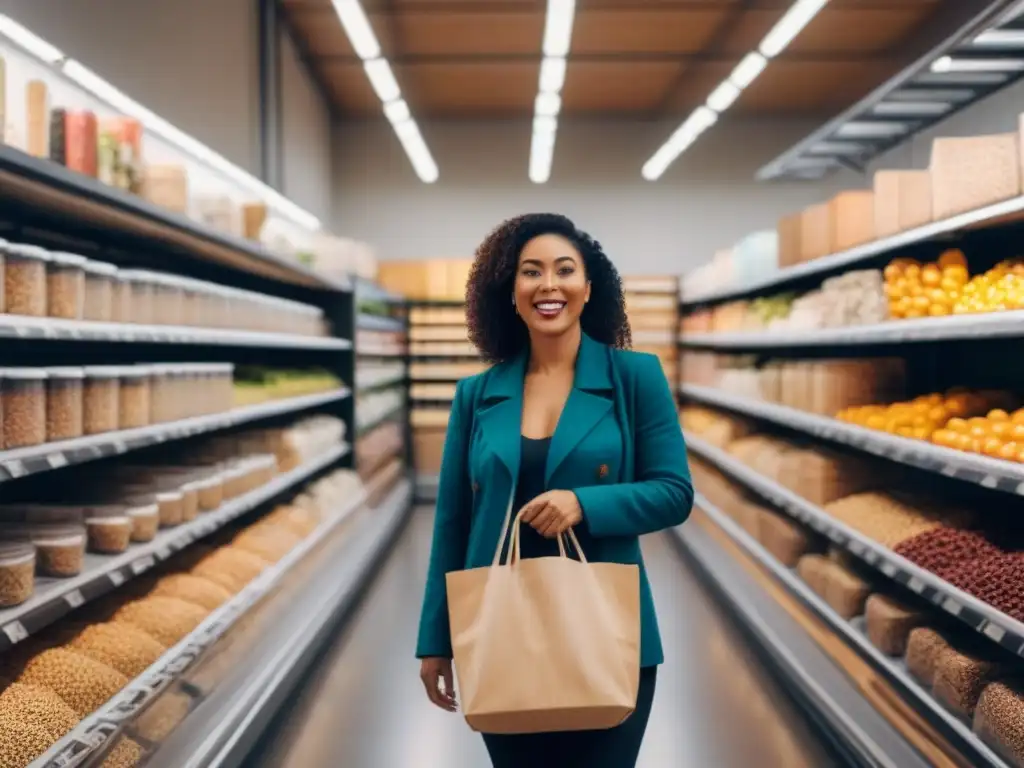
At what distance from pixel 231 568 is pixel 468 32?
219 inches

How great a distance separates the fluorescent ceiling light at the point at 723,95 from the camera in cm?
635

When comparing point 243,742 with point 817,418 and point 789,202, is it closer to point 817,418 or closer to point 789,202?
point 817,418

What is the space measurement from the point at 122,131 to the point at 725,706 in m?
3.23

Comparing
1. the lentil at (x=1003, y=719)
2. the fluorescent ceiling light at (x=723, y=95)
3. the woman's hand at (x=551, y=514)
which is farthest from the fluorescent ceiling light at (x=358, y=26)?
the lentil at (x=1003, y=719)

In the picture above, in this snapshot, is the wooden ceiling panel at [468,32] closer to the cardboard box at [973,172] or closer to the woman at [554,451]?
the cardboard box at [973,172]

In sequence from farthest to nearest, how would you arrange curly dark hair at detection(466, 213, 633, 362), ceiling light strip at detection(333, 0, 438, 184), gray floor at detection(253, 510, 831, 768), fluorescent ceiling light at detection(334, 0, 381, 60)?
ceiling light strip at detection(333, 0, 438, 184), fluorescent ceiling light at detection(334, 0, 381, 60), gray floor at detection(253, 510, 831, 768), curly dark hair at detection(466, 213, 633, 362)

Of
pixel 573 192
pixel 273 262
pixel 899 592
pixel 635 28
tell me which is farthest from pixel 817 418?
pixel 573 192

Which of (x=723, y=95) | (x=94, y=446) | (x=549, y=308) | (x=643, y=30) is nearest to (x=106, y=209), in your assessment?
(x=94, y=446)

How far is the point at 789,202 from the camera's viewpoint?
10.5 metres

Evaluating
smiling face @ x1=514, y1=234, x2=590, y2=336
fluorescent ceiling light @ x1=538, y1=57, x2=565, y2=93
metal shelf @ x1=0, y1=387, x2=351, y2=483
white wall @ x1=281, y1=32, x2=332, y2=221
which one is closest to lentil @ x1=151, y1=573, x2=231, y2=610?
metal shelf @ x1=0, y1=387, x2=351, y2=483

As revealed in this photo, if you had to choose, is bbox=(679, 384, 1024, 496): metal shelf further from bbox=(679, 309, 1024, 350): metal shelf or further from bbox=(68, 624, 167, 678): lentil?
bbox=(68, 624, 167, 678): lentil

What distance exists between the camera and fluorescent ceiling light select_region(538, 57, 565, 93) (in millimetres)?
5820

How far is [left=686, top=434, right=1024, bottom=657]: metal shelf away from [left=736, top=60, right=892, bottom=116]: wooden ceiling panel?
5.20 m

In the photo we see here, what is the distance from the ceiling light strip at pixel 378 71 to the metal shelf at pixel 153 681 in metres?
2.84
